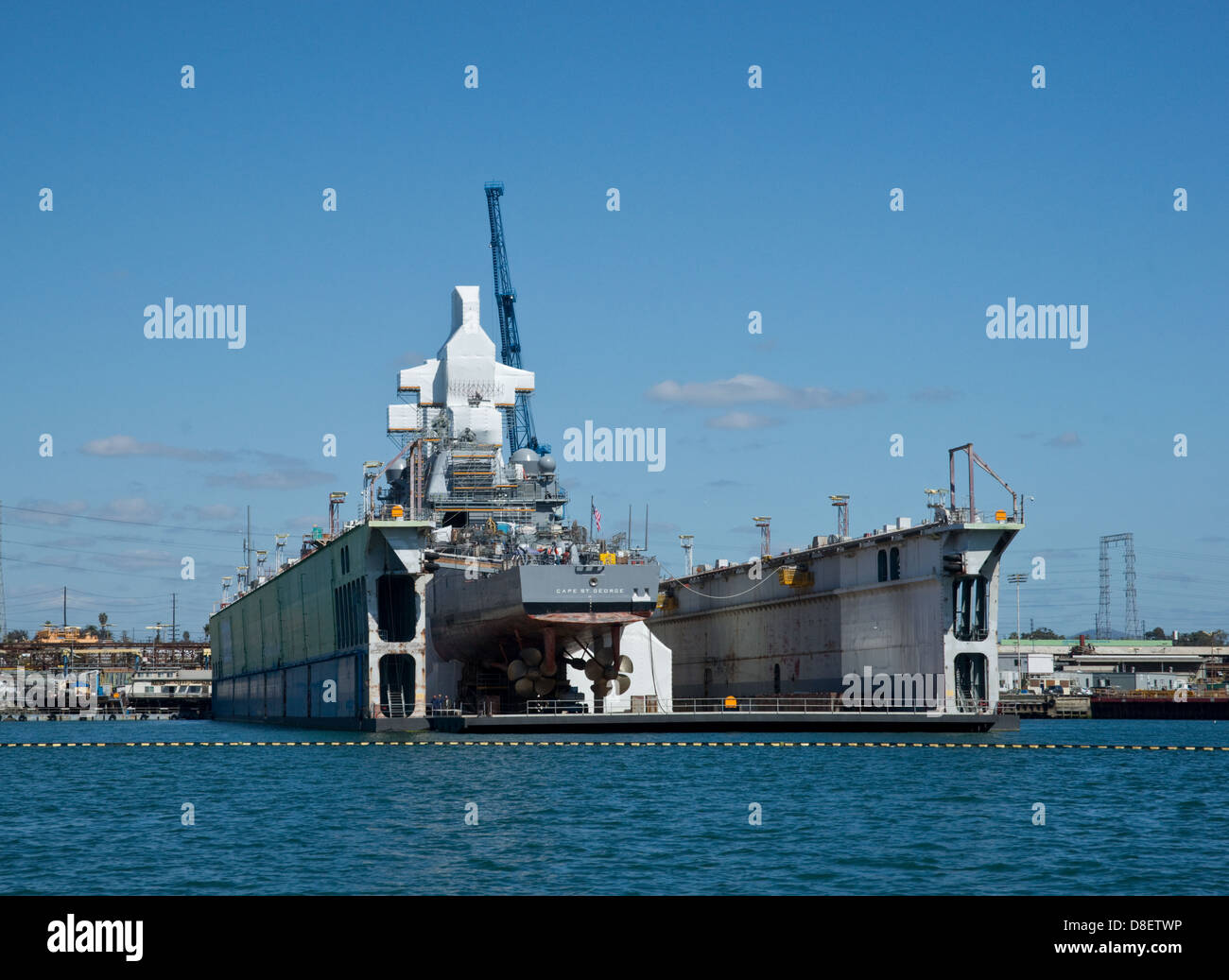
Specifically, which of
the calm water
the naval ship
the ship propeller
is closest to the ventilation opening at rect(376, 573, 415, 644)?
the naval ship

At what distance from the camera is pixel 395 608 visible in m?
78.1

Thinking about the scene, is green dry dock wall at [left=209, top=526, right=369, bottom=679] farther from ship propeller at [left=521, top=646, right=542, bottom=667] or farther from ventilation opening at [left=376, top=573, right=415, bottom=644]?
ship propeller at [left=521, top=646, right=542, bottom=667]

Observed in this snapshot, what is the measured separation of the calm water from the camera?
27.1 meters

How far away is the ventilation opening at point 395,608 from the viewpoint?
76.9m

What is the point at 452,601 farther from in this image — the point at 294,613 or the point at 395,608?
the point at 294,613

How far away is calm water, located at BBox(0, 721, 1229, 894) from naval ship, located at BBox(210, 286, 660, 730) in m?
12.6

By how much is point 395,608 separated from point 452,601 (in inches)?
125

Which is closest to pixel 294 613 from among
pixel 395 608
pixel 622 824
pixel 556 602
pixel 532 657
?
pixel 395 608

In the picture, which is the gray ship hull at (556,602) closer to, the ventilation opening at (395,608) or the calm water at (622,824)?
the ventilation opening at (395,608)

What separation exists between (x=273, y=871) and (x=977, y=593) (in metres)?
47.9

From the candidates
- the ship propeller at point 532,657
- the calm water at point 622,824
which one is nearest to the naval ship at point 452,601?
the ship propeller at point 532,657

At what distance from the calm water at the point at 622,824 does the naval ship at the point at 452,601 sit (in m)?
12.6

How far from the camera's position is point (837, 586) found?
266ft
